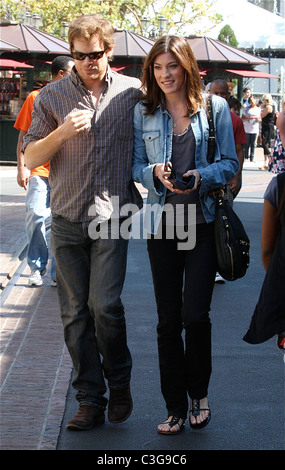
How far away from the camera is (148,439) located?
14.1ft

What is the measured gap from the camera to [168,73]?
4.16m

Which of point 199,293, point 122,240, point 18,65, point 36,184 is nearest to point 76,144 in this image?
point 122,240

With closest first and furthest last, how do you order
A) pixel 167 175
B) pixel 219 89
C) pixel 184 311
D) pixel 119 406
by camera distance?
pixel 167 175, pixel 184 311, pixel 119 406, pixel 219 89

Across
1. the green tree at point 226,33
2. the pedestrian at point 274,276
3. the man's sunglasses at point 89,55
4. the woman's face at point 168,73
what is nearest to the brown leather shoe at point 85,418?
the pedestrian at point 274,276

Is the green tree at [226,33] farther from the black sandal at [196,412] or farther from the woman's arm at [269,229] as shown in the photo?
the woman's arm at [269,229]

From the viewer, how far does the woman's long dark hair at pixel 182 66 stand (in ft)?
13.7

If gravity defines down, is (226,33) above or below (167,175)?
below

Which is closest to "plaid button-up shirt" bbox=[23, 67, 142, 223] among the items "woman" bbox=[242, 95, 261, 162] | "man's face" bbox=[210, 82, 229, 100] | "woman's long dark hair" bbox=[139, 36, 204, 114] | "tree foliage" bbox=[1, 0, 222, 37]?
"woman's long dark hair" bbox=[139, 36, 204, 114]

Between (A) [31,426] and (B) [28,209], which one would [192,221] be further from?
(B) [28,209]

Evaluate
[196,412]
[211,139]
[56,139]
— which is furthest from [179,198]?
[196,412]

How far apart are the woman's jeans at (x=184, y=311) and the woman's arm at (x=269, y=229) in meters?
0.67

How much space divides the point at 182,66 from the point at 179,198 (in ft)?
2.04

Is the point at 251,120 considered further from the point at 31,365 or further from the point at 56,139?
the point at 56,139

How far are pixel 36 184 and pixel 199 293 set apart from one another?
382 centimetres
